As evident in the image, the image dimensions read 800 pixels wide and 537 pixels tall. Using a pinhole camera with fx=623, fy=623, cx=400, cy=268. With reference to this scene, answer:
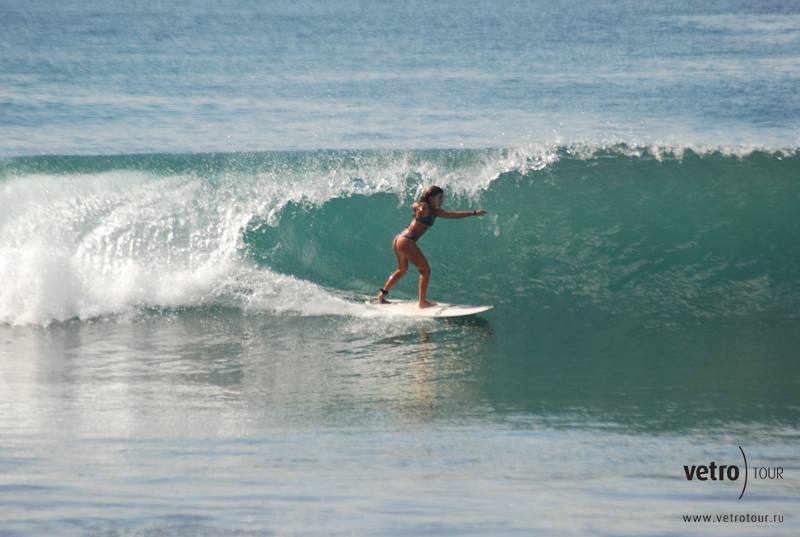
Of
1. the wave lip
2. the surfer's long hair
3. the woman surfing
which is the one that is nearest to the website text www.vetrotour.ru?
the wave lip

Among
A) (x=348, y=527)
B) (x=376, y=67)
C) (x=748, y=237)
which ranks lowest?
(x=348, y=527)

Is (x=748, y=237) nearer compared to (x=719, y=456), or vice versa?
(x=719, y=456)

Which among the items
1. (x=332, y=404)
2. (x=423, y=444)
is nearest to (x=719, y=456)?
(x=423, y=444)

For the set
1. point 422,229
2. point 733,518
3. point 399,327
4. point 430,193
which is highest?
point 430,193

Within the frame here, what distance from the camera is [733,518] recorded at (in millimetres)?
2697

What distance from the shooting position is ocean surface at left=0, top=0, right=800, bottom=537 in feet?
9.39

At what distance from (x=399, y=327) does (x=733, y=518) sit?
11.9 ft

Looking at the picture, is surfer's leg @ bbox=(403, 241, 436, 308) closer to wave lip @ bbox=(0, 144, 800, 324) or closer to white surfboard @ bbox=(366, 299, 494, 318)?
white surfboard @ bbox=(366, 299, 494, 318)

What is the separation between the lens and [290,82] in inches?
912

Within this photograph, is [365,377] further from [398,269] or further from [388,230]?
[388,230]

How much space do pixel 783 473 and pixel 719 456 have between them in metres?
0.30

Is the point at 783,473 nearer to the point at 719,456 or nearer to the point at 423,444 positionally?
the point at 719,456

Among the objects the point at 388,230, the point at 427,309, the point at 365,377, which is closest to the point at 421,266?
the point at 427,309

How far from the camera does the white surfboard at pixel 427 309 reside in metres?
6.24
